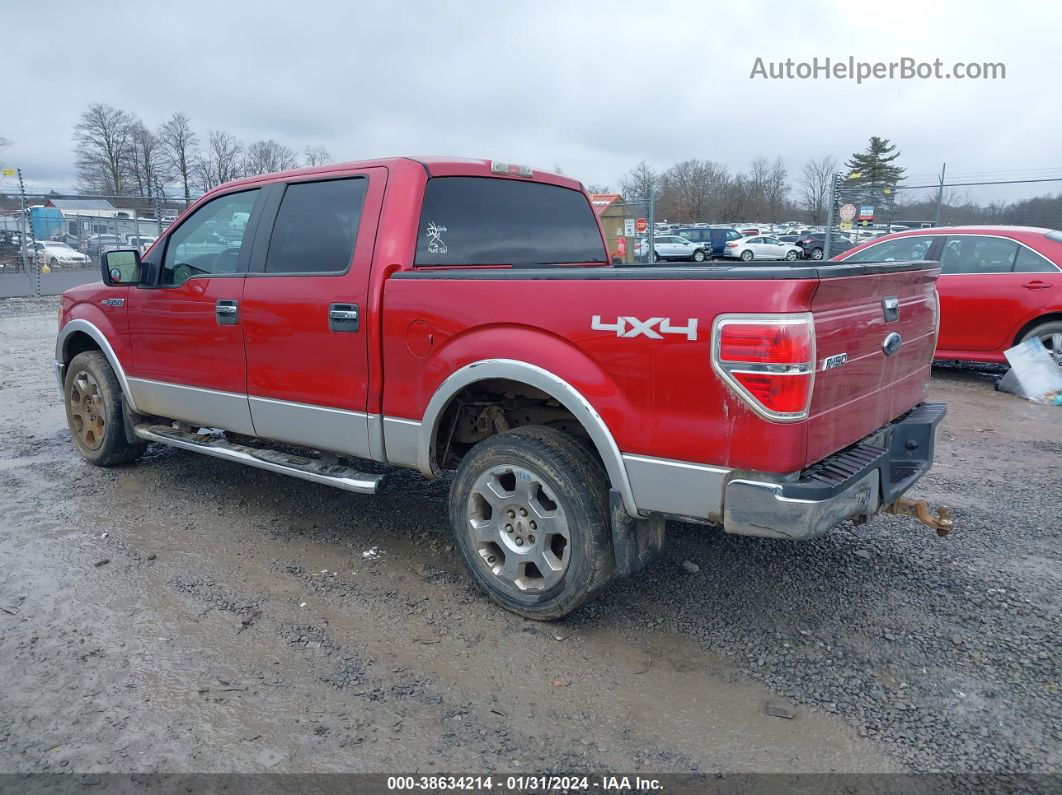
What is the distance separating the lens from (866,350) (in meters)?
3.10

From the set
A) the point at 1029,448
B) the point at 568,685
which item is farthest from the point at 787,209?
the point at 568,685

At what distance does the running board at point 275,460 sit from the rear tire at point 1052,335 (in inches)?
276

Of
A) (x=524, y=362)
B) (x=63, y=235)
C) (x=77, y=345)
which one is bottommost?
(x=77, y=345)

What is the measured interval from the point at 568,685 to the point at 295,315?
2326 mm

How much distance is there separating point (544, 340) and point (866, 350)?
1.28 metres

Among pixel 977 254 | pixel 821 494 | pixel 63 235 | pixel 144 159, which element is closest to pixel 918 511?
pixel 821 494

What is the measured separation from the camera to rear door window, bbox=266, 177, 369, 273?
4.00 metres

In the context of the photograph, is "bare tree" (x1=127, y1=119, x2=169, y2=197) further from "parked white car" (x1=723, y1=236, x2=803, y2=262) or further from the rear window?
the rear window

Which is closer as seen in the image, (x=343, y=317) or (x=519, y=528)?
(x=519, y=528)

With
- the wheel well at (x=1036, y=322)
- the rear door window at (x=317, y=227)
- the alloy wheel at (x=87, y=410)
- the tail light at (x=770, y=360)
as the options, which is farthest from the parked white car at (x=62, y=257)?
the tail light at (x=770, y=360)

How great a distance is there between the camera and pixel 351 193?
406 centimetres

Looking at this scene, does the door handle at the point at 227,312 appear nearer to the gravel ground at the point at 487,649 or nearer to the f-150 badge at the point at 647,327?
the gravel ground at the point at 487,649

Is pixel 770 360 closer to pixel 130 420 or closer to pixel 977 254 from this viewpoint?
pixel 130 420

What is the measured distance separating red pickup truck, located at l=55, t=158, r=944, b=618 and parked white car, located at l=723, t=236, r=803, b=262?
109 ft
